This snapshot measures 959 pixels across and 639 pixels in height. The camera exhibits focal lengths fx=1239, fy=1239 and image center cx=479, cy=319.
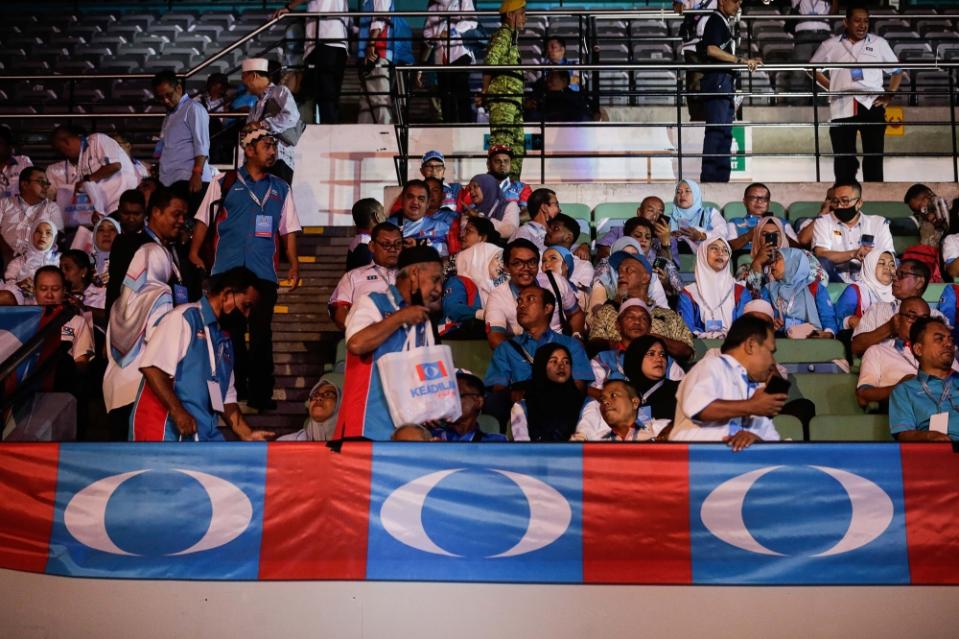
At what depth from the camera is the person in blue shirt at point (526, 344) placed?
7.43 m

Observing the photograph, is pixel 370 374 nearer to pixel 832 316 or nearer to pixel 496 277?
pixel 496 277

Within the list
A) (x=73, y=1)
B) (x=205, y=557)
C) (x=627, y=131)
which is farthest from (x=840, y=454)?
(x=73, y=1)

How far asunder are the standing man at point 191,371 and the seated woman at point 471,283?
2.39 metres

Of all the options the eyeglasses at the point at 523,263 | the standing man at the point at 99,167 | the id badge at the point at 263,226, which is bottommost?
the eyeglasses at the point at 523,263

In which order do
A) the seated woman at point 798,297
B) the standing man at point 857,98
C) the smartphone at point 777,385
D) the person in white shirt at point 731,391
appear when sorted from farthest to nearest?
A: the standing man at point 857,98 < the seated woman at point 798,297 < the smartphone at point 777,385 < the person in white shirt at point 731,391

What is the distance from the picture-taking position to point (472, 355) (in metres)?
8.26

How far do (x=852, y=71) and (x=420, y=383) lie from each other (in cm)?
752

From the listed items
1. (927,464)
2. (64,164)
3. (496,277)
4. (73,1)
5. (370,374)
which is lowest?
(927,464)

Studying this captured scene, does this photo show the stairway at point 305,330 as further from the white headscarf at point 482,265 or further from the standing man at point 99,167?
the standing man at point 99,167

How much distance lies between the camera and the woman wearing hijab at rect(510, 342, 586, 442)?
23.1 feet

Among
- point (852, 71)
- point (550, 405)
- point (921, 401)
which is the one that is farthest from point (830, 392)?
point (852, 71)

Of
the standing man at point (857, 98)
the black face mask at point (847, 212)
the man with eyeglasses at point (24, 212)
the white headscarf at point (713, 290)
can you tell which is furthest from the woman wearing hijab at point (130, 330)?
the standing man at point (857, 98)

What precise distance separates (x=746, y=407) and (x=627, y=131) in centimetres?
750

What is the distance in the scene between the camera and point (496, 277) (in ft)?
29.0
